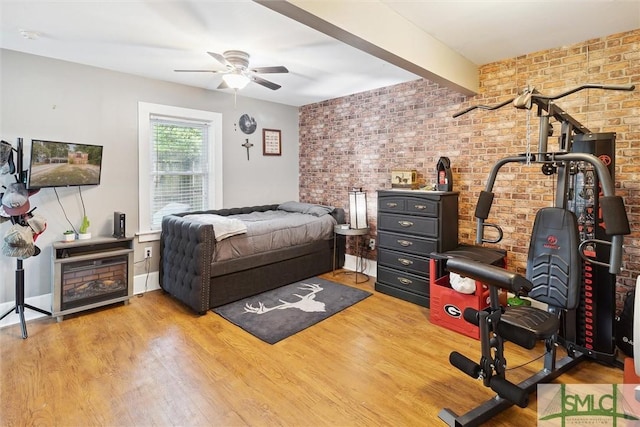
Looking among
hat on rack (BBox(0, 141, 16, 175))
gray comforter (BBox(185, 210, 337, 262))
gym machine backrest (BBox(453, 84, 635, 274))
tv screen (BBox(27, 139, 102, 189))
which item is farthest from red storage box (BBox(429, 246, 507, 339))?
hat on rack (BBox(0, 141, 16, 175))

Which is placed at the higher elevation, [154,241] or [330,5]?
[330,5]

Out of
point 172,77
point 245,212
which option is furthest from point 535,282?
point 172,77

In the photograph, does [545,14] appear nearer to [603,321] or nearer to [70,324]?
[603,321]

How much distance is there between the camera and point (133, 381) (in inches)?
86.8

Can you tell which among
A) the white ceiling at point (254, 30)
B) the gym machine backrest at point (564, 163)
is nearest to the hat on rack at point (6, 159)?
the white ceiling at point (254, 30)

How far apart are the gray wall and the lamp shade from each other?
1770mm

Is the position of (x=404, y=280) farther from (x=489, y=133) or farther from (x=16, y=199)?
(x=16, y=199)

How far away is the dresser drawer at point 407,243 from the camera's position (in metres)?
3.43

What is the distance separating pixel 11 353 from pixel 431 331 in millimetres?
3316

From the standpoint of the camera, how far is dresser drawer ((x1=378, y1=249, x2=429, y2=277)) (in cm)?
349

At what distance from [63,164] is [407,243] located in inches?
137

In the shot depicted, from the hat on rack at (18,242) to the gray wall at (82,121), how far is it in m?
0.43

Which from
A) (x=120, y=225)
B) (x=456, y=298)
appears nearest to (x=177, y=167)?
(x=120, y=225)

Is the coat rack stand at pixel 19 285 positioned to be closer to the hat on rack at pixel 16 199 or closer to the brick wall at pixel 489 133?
the hat on rack at pixel 16 199
